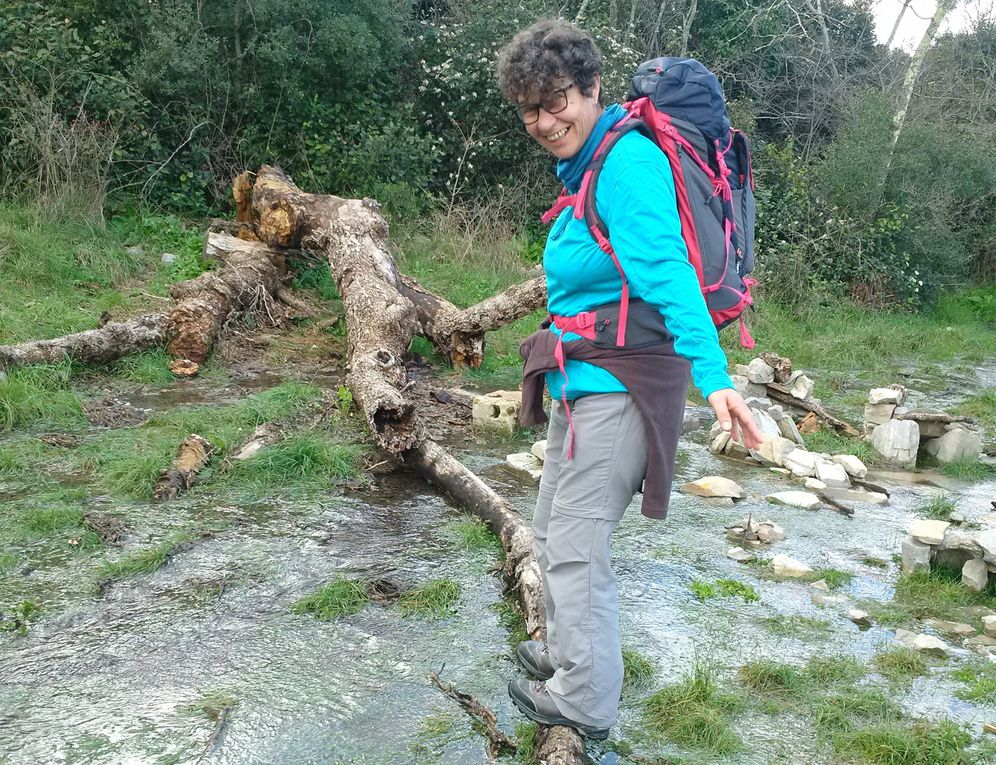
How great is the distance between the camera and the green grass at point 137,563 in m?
3.73

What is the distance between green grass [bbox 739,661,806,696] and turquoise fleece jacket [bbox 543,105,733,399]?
4.31 feet

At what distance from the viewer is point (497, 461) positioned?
5691 mm

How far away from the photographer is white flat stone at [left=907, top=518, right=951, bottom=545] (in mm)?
4031

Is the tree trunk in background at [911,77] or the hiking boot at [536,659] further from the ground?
the tree trunk in background at [911,77]

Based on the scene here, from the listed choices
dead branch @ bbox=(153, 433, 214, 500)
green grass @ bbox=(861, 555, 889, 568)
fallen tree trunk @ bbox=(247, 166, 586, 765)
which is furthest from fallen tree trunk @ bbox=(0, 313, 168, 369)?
green grass @ bbox=(861, 555, 889, 568)

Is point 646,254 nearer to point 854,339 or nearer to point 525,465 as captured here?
point 525,465

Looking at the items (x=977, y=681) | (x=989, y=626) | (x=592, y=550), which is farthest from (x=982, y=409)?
(x=592, y=550)

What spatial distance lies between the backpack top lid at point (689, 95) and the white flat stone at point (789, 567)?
7.43ft

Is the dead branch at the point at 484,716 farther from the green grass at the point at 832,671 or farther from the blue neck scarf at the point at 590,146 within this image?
the blue neck scarf at the point at 590,146

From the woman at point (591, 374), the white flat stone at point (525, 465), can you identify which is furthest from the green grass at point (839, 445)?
the woman at point (591, 374)

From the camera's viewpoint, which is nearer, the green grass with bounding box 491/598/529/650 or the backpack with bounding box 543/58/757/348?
the backpack with bounding box 543/58/757/348

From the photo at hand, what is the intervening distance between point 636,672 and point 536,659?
0.41 m

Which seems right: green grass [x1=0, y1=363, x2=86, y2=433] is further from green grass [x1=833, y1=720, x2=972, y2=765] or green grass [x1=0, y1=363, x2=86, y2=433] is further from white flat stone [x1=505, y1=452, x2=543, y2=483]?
green grass [x1=833, y1=720, x2=972, y2=765]

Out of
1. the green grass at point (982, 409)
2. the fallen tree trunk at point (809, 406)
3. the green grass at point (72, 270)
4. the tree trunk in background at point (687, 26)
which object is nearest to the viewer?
the fallen tree trunk at point (809, 406)
